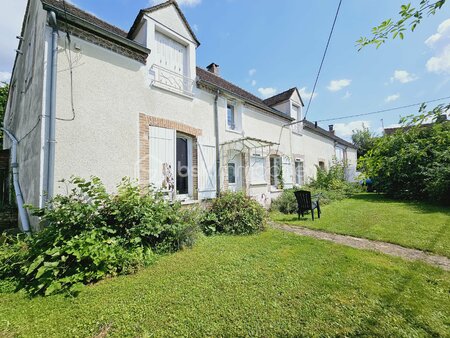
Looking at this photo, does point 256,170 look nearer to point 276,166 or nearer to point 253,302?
point 276,166

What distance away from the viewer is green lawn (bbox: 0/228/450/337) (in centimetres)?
253

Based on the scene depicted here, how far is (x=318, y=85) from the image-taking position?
28.5ft

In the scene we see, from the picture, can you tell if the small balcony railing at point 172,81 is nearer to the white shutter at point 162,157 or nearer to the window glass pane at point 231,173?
the white shutter at point 162,157

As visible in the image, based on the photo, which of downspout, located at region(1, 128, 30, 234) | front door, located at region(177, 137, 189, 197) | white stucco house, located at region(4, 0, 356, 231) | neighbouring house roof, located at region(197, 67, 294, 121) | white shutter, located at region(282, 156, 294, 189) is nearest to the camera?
white stucco house, located at region(4, 0, 356, 231)

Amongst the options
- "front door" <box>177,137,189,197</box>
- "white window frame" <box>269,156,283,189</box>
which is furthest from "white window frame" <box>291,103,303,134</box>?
"front door" <box>177,137,189,197</box>

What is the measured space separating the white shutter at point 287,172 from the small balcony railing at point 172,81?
746cm

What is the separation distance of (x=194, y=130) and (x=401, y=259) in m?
6.75

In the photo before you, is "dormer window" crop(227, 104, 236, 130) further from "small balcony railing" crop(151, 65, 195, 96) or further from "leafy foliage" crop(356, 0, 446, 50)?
"leafy foliage" crop(356, 0, 446, 50)

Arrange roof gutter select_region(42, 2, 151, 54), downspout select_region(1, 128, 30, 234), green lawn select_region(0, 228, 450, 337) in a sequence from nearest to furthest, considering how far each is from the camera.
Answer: green lawn select_region(0, 228, 450, 337) → roof gutter select_region(42, 2, 151, 54) → downspout select_region(1, 128, 30, 234)

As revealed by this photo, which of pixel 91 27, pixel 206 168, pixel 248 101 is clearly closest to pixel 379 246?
pixel 206 168

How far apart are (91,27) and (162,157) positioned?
3.75m

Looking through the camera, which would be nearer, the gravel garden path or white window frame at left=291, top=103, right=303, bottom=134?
the gravel garden path

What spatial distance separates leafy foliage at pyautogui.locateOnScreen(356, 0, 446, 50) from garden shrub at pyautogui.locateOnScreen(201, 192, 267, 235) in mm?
5471

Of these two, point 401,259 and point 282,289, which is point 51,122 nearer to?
point 282,289
